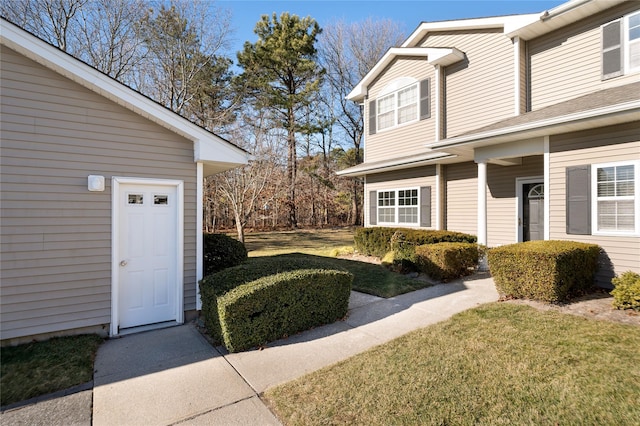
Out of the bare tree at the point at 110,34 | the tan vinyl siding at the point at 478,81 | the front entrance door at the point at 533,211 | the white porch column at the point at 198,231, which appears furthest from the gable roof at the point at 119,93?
the bare tree at the point at 110,34

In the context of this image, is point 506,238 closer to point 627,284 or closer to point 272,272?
point 627,284

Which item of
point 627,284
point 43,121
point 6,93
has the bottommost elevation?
point 627,284

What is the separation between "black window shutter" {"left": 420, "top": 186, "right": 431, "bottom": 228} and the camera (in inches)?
434

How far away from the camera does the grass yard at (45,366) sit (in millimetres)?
3436

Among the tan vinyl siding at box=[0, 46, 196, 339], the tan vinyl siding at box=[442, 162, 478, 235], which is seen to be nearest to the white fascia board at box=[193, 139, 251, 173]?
the tan vinyl siding at box=[0, 46, 196, 339]

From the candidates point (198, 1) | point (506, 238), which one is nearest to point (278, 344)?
point (506, 238)

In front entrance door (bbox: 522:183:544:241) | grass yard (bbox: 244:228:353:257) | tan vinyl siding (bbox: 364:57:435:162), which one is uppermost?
tan vinyl siding (bbox: 364:57:435:162)

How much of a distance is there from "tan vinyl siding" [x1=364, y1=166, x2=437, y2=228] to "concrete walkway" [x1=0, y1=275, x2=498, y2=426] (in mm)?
5739

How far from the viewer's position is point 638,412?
2699mm

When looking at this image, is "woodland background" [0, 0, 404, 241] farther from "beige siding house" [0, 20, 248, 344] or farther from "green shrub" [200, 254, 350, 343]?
"green shrub" [200, 254, 350, 343]

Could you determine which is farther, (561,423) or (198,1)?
(198,1)

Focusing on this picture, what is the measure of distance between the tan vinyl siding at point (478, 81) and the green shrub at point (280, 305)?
25.3 ft

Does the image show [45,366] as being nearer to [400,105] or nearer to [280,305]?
[280,305]

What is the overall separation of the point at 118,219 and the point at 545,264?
709 centimetres
